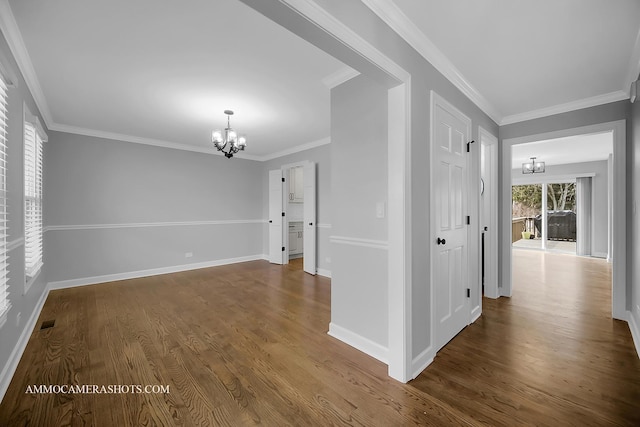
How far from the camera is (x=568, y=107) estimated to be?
323 cm

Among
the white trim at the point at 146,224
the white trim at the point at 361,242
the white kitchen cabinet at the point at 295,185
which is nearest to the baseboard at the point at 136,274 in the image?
the white trim at the point at 146,224

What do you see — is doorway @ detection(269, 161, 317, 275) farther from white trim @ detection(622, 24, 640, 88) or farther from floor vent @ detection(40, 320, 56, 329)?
white trim @ detection(622, 24, 640, 88)

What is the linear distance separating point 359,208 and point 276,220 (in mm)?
3983

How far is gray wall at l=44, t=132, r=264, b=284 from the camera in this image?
13.9 ft

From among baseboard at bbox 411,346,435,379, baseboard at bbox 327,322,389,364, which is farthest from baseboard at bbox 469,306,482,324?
baseboard at bbox 327,322,389,364

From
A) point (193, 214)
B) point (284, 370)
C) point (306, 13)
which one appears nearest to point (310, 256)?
point (193, 214)

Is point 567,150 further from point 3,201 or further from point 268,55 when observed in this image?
point 3,201

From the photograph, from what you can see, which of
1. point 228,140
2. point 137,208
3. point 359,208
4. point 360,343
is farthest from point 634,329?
point 137,208

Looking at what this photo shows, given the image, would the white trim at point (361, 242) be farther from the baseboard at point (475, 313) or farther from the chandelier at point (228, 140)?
the chandelier at point (228, 140)

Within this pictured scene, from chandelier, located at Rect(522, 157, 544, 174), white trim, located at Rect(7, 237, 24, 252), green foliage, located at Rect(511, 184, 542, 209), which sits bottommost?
white trim, located at Rect(7, 237, 24, 252)

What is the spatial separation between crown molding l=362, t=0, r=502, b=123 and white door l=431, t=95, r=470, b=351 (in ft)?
0.97

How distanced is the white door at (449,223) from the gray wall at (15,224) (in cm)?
322

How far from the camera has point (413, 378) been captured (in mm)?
1958

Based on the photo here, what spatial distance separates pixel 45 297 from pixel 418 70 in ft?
17.6
